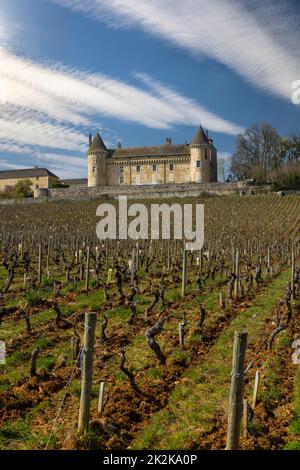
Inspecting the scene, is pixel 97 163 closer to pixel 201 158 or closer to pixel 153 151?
pixel 153 151

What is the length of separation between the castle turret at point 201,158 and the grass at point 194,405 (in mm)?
60183

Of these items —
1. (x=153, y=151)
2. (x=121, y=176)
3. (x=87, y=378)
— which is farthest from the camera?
(x=121, y=176)

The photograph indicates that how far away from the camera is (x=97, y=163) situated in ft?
234

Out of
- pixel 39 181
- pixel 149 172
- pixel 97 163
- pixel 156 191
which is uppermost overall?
pixel 97 163

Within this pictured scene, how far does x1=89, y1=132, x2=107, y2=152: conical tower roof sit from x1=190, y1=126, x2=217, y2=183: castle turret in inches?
624

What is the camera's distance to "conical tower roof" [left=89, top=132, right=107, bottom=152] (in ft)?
237

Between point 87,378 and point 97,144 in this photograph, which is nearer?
point 87,378

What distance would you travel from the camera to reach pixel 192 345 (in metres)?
7.73

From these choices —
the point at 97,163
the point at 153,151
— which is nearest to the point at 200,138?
the point at 153,151

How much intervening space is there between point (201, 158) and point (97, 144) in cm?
1875

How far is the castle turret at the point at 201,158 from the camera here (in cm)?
6700

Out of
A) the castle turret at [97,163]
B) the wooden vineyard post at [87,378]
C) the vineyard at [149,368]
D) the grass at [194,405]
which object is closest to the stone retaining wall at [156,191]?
the castle turret at [97,163]

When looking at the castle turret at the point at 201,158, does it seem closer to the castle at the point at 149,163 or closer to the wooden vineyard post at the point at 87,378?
the castle at the point at 149,163
